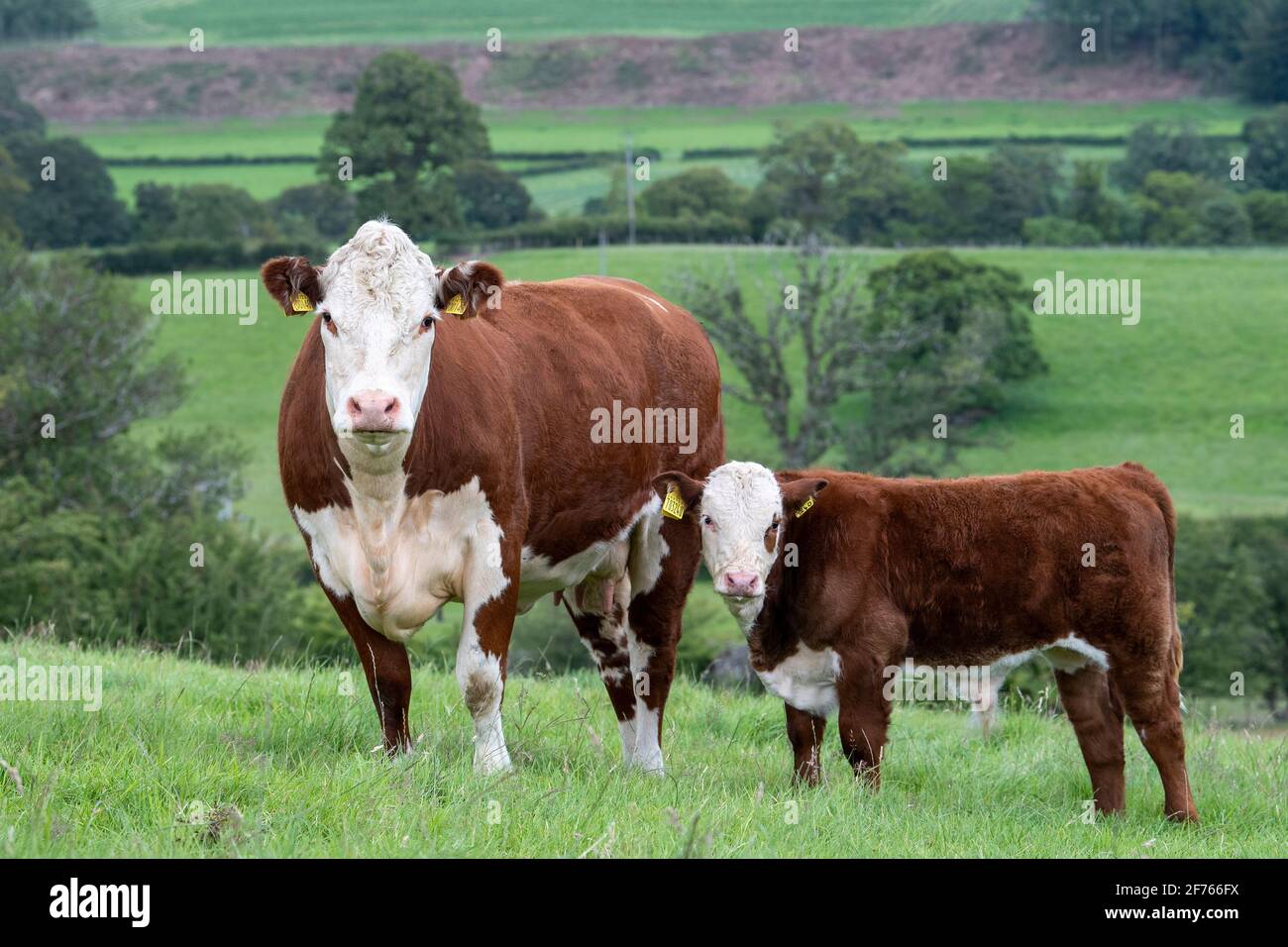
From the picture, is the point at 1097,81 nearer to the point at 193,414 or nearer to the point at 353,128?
the point at 353,128

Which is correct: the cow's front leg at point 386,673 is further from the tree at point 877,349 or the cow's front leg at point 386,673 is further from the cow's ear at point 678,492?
the tree at point 877,349

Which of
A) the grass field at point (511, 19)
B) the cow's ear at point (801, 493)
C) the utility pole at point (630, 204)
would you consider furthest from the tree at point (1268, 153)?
the cow's ear at point (801, 493)

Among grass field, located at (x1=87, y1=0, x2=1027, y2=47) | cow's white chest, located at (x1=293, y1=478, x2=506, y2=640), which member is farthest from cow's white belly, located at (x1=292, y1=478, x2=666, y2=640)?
grass field, located at (x1=87, y1=0, x2=1027, y2=47)

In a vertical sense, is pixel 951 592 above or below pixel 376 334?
below

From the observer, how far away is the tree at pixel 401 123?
95750 mm

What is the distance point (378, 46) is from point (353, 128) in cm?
8642

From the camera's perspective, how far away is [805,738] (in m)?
8.27

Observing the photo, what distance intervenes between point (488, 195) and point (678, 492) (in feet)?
330

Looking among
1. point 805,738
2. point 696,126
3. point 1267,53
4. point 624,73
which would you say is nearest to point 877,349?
point 805,738

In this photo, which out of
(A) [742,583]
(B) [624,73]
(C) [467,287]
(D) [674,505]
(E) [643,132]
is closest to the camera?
(C) [467,287]

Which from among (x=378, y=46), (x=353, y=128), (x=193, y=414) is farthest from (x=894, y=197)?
(x=378, y=46)

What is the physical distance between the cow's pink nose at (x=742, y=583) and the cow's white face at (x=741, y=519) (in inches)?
3.9

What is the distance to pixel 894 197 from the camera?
105 metres

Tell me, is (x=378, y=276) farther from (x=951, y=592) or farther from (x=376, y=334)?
(x=951, y=592)
